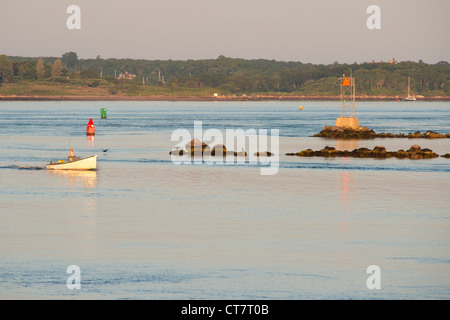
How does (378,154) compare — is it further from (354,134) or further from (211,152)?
(354,134)

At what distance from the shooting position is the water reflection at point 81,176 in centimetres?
4628

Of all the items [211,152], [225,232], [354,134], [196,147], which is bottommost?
[225,232]

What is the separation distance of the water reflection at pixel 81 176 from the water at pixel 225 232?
0.41 ft

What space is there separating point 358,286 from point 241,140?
6839cm

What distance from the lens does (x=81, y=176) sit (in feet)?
164

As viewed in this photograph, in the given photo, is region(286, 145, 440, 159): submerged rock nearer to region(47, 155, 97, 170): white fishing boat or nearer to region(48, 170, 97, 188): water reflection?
region(47, 155, 97, 170): white fishing boat

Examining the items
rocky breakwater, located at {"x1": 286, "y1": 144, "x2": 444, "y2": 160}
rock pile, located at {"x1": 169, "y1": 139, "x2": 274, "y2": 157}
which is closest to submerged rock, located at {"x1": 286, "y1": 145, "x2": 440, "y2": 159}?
rocky breakwater, located at {"x1": 286, "y1": 144, "x2": 444, "y2": 160}

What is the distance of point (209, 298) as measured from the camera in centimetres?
2003

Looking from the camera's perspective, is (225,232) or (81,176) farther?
(81,176)

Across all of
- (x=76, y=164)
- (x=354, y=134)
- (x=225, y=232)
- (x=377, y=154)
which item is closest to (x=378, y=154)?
(x=377, y=154)

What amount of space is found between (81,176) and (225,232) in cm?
2277

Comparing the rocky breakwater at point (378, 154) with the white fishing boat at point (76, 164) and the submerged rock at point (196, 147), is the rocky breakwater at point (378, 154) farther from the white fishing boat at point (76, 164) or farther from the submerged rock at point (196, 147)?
the white fishing boat at point (76, 164)

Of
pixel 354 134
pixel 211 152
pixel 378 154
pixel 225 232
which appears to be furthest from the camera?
pixel 354 134

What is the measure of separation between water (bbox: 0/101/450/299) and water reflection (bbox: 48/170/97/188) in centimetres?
12
